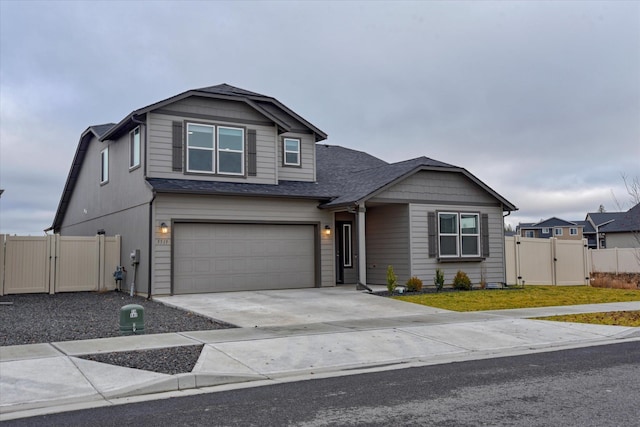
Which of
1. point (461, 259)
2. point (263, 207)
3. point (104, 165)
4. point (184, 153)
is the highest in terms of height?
point (104, 165)

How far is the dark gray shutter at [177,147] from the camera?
17.0 metres

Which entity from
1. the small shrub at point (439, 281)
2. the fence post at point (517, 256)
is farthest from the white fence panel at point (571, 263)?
the small shrub at point (439, 281)

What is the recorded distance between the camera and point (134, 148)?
59.1 feet

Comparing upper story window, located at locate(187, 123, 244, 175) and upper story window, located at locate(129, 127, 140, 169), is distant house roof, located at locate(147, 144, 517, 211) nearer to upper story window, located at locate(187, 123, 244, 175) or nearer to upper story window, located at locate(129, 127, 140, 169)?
upper story window, located at locate(187, 123, 244, 175)

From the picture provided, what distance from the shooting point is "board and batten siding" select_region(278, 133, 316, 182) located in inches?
775

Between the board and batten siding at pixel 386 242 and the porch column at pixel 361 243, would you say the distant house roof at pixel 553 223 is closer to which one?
the board and batten siding at pixel 386 242

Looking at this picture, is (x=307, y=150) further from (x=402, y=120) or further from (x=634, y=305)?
(x=634, y=305)

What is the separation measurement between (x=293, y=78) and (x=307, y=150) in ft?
13.1

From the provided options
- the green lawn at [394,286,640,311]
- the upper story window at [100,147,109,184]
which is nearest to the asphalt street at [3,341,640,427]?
the green lawn at [394,286,640,311]

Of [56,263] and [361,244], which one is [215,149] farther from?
[56,263]

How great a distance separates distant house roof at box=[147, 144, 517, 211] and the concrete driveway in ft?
9.96

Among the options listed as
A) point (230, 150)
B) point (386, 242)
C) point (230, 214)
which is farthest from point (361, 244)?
point (230, 150)

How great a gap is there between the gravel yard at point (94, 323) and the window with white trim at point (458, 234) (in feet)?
31.1

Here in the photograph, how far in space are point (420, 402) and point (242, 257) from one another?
1202 cm
